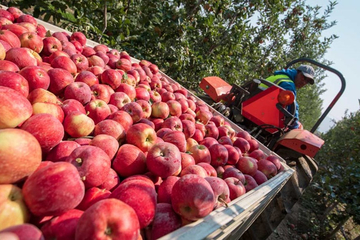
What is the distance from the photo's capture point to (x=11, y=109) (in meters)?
1.12

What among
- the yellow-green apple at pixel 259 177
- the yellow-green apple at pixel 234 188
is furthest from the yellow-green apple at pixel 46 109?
the yellow-green apple at pixel 259 177

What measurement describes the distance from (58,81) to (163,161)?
1.28 metres

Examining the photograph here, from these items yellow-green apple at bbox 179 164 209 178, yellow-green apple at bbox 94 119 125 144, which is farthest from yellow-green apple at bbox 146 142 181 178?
yellow-green apple at bbox 94 119 125 144

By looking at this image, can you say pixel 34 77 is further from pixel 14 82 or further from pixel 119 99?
pixel 119 99

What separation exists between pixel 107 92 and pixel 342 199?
15.2ft

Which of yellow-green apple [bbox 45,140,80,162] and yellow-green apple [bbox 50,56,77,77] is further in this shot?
yellow-green apple [bbox 50,56,77,77]

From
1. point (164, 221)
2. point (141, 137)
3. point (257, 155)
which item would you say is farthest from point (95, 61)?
point (257, 155)

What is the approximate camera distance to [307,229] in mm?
4742

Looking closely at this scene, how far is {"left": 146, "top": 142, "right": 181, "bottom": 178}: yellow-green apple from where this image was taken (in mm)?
1381

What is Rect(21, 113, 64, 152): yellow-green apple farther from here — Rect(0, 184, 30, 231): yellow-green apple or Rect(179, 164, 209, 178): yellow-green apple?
Rect(179, 164, 209, 178): yellow-green apple

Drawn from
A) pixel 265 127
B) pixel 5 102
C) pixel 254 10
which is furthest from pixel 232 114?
pixel 254 10

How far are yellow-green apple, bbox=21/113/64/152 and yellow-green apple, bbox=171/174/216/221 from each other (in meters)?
0.81

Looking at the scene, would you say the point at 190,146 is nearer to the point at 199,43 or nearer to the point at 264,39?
the point at 199,43

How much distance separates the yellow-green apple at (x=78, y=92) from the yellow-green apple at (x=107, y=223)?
1.25 meters
